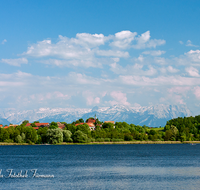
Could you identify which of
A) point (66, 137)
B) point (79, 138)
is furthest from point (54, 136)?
point (79, 138)

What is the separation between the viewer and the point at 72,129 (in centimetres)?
18488

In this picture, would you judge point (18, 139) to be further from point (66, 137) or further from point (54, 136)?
point (66, 137)

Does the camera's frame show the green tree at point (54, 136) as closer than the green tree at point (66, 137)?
Yes

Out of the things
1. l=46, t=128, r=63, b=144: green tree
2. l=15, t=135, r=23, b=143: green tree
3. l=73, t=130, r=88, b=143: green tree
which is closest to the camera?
l=46, t=128, r=63, b=144: green tree

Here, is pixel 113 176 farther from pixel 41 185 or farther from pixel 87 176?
pixel 41 185

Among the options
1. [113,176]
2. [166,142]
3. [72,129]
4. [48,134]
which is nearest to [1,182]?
[113,176]

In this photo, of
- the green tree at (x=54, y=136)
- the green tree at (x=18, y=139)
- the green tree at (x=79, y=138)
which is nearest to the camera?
the green tree at (x=54, y=136)

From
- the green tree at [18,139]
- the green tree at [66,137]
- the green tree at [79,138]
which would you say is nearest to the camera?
the green tree at [18,139]

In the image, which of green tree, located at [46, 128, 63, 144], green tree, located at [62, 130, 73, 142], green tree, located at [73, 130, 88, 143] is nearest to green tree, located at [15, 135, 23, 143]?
green tree, located at [46, 128, 63, 144]

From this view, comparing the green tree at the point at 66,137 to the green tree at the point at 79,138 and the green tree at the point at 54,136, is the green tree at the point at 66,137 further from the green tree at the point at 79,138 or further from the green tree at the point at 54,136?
the green tree at the point at 54,136

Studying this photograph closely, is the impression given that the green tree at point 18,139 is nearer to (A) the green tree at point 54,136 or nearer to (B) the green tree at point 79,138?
(A) the green tree at point 54,136

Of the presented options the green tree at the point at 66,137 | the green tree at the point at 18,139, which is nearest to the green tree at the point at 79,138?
the green tree at the point at 66,137

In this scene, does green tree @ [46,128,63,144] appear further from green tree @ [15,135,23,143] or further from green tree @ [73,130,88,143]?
green tree @ [15,135,23,143]

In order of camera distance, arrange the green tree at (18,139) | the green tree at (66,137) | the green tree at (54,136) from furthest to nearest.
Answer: the green tree at (66,137) → the green tree at (18,139) → the green tree at (54,136)
